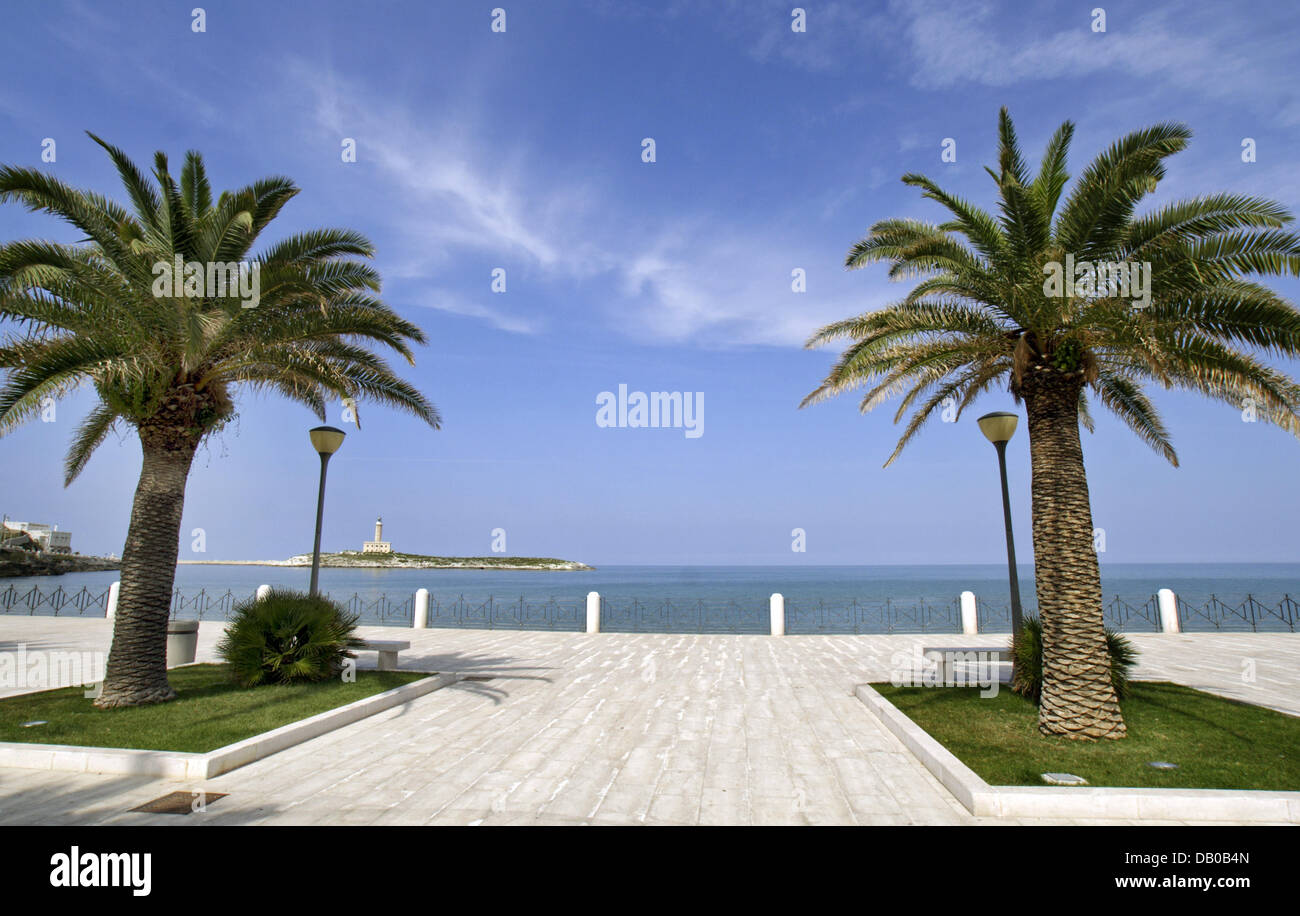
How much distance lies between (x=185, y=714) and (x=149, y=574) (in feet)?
6.44

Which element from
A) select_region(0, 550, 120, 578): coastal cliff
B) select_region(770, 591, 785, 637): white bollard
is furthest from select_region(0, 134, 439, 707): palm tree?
select_region(0, 550, 120, 578): coastal cliff

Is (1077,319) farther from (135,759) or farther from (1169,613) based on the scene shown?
(1169,613)

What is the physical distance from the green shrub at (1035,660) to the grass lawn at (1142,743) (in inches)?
7.6

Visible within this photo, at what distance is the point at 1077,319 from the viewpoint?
25.5 feet

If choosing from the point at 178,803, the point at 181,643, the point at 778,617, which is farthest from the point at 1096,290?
the point at 181,643

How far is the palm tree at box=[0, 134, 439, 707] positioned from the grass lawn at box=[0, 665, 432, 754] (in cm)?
56

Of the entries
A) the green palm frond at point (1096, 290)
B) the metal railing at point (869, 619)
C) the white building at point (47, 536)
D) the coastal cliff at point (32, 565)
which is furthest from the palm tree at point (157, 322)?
the white building at point (47, 536)

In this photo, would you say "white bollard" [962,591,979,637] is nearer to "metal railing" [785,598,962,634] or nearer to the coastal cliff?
"metal railing" [785,598,962,634]

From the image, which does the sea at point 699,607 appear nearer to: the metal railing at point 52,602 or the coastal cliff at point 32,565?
the metal railing at point 52,602

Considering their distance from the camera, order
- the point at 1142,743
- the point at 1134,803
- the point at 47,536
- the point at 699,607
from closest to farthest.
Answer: the point at 1134,803 → the point at 1142,743 → the point at 699,607 → the point at 47,536

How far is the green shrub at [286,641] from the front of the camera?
32.2ft
